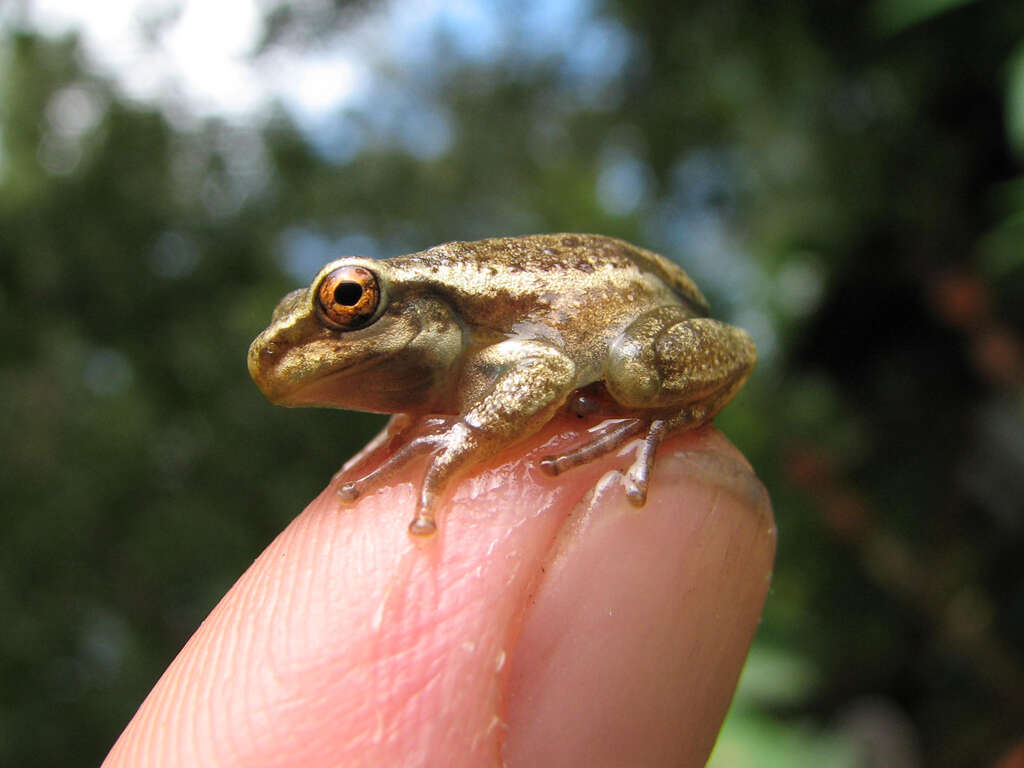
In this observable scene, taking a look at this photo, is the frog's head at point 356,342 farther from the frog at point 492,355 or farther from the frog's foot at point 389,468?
the frog's foot at point 389,468

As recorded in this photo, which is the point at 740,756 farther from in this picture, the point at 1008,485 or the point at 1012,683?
the point at 1008,485

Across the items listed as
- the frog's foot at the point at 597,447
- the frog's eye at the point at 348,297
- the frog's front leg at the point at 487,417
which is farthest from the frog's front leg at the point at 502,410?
the frog's eye at the point at 348,297

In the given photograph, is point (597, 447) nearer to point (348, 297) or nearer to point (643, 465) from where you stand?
point (643, 465)

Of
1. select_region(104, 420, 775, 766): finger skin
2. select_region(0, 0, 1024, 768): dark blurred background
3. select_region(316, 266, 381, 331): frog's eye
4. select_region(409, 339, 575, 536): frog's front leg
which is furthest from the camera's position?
select_region(0, 0, 1024, 768): dark blurred background

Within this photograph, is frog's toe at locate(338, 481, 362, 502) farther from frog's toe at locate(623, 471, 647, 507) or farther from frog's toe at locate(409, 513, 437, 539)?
frog's toe at locate(623, 471, 647, 507)

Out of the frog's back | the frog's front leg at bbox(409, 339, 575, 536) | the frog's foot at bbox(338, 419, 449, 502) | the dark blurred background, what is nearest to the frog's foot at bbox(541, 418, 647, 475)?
the frog's front leg at bbox(409, 339, 575, 536)

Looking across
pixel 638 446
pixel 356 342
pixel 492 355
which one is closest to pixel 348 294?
pixel 356 342
